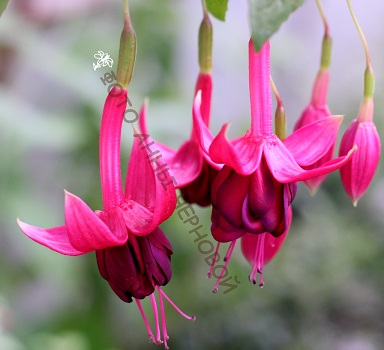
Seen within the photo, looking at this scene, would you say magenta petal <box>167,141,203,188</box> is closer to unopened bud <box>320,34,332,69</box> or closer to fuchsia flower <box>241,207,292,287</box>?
fuchsia flower <box>241,207,292,287</box>

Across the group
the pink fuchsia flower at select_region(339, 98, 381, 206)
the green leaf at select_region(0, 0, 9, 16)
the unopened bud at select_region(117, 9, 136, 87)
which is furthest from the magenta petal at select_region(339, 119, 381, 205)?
the green leaf at select_region(0, 0, 9, 16)

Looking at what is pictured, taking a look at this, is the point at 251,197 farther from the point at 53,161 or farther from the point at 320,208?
the point at 53,161

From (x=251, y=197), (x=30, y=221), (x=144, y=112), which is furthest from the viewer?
(x=30, y=221)

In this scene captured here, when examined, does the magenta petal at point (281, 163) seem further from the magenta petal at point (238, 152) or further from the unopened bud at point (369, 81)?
the unopened bud at point (369, 81)

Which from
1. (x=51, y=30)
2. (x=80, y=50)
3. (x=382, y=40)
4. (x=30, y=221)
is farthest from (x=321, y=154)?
(x=382, y=40)

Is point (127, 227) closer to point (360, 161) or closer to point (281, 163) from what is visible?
point (281, 163)

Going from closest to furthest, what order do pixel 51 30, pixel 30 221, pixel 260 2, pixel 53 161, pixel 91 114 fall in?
1. pixel 260 2
2. pixel 30 221
3. pixel 91 114
4. pixel 51 30
5. pixel 53 161
